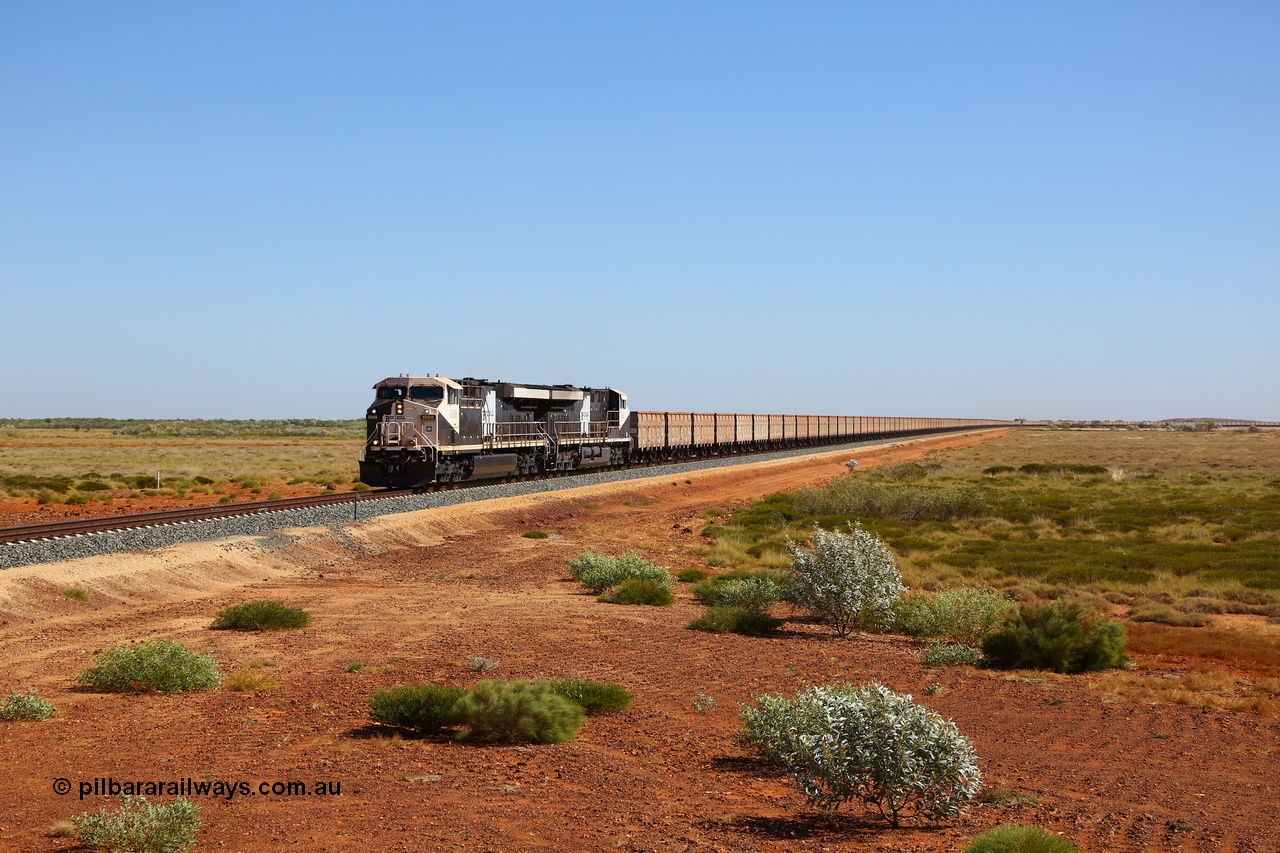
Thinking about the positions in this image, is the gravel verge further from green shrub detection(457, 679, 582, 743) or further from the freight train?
green shrub detection(457, 679, 582, 743)

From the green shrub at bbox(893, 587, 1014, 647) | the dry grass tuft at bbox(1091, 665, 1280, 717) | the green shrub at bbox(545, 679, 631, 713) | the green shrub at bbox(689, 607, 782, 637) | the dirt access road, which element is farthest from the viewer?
the green shrub at bbox(689, 607, 782, 637)

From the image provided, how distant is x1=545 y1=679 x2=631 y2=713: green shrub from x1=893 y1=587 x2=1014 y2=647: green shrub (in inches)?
280

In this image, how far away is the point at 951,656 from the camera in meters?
14.6

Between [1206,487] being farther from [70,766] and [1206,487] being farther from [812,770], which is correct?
[70,766]

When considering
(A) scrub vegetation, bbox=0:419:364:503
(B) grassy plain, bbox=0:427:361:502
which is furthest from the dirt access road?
(B) grassy plain, bbox=0:427:361:502

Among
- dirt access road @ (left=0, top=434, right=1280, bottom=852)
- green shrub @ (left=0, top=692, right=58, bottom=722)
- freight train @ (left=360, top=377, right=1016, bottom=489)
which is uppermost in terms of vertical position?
freight train @ (left=360, top=377, right=1016, bottom=489)

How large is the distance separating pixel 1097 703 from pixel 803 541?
651 inches

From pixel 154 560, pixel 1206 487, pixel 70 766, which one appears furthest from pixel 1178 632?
pixel 1206 487

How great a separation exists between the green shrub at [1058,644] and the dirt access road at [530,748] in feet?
2.39

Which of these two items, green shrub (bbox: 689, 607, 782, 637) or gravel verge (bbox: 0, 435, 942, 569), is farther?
gravel verge (bbox: 0, 435, 942, 569)

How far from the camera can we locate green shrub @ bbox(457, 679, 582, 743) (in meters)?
9.76

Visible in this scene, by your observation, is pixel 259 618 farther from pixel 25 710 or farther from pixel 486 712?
pixel 486 712

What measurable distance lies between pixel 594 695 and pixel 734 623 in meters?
5.80

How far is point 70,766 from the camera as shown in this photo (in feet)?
28.1
